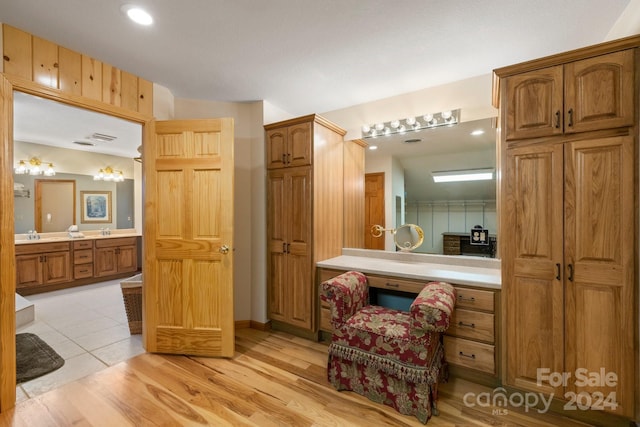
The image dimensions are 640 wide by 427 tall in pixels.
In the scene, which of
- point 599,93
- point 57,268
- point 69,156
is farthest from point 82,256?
point 599,93

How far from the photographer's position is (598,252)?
160 cm

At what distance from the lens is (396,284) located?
2.28m

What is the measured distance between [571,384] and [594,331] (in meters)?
0.37

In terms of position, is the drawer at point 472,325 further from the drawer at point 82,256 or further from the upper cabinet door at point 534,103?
the drawer at point 82,256

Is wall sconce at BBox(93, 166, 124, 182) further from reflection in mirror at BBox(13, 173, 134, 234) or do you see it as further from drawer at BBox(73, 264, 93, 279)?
drawer at BBox(73, 264, 93, 279)

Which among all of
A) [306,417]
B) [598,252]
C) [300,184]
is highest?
[300,184]

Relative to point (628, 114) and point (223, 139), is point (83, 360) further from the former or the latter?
point (628, 114)

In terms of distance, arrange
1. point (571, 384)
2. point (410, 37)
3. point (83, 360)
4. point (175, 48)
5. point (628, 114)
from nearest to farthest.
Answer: point (628, 114)
point (571, 384)
point (410, 37)
point (175, 48)
point (83, 360)

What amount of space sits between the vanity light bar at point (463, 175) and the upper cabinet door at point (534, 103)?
705 mm

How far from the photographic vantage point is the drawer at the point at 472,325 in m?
1.92

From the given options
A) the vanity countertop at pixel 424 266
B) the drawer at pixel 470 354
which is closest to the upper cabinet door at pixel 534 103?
the vanity countertop at pixel 424 266

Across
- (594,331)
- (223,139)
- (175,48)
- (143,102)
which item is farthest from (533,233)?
(143,102)

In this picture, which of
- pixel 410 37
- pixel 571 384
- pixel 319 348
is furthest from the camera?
pixel 319 348

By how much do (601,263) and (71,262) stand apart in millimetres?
6715
